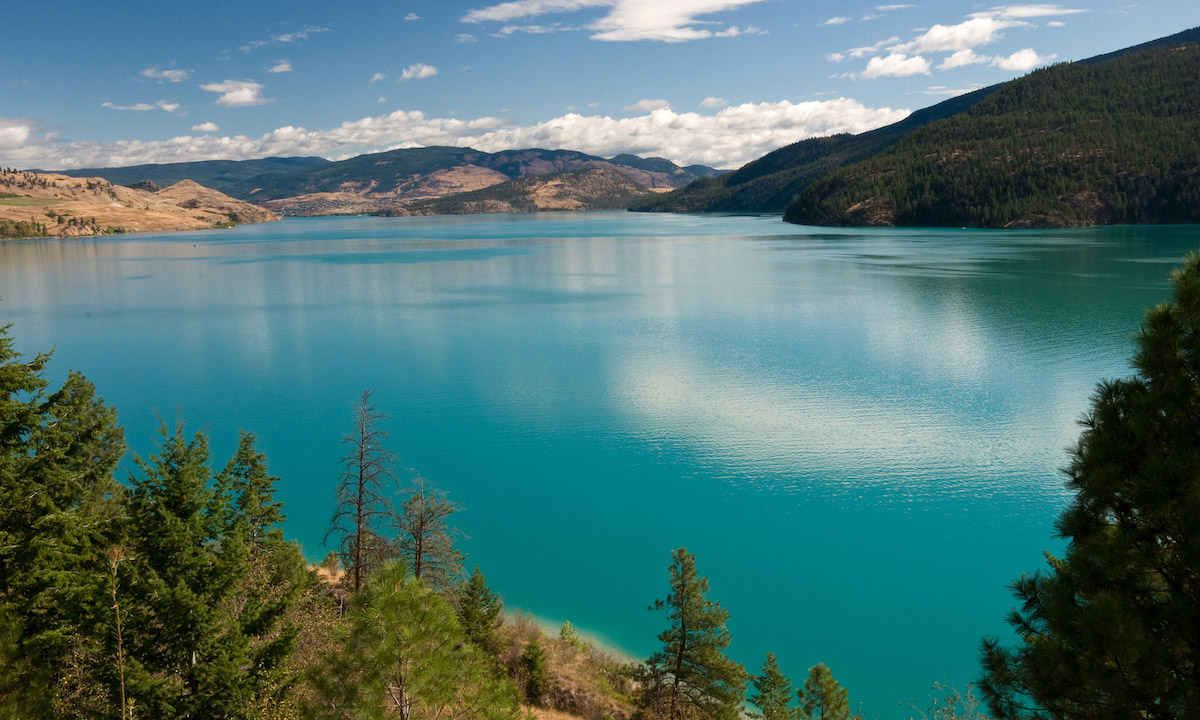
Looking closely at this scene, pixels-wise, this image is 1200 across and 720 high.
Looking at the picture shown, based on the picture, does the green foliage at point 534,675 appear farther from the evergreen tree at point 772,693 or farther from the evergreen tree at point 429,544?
the evergreen tree at point 772,693

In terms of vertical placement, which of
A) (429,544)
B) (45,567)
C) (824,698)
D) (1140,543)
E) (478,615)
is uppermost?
(1140,543)

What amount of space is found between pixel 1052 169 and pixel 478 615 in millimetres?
172867

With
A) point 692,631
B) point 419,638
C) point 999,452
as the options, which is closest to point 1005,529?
point 999,452

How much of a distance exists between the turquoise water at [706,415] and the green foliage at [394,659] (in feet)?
37.4

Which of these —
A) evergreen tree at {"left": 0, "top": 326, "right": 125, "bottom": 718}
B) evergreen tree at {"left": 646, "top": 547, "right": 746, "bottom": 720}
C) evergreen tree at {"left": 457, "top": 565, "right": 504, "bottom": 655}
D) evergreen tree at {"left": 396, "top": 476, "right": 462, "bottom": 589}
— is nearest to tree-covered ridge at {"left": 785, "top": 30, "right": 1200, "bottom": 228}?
evergreen tree at {"left": 646, "top": 547, "right": 746, "bottom": 720}

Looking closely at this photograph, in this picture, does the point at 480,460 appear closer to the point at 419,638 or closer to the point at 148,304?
the point at 419,638

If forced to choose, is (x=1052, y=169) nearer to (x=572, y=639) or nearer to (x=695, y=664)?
(x=572, y=639)

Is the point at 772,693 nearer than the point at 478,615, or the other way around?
the point at 772,693

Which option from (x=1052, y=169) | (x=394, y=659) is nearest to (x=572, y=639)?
(x=394, y=659)

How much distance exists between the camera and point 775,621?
793 inches

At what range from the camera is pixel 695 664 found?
1562cm

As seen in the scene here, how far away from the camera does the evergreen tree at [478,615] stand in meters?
15.8

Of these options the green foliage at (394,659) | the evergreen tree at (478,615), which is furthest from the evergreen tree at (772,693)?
the green foliage at (394,659)

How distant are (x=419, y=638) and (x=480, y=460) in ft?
73.5
